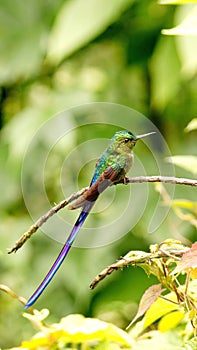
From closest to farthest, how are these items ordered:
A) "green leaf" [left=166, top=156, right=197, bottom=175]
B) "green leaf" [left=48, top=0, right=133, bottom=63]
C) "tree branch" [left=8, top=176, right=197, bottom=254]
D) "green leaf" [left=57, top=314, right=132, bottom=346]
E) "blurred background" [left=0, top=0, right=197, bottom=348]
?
1. "tree branch" [left=8, top=176, right=197, bottom=254]
2. "green leaf" [left=57, top=314, right=132, bottom=346]
3. "green leaf" [left=166, top=156, right=197, bottom=175]
4. "green leaf" [left=48, top=0, right=133, bottom=63]
5. "blurred background" [left=0, top=0, right=197, bottom=348]

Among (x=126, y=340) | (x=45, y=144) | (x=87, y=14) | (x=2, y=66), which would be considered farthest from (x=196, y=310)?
(x=2, y=66)

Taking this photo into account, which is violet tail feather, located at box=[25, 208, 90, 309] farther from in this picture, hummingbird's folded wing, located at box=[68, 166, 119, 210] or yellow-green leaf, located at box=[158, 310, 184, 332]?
yellow-green leaf, located at box=[158, 310, 184, 332]

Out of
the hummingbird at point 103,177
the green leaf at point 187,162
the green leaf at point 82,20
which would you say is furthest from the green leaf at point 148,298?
the green leaf at point 82,20

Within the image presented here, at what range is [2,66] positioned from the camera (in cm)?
204

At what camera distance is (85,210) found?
0.49 m

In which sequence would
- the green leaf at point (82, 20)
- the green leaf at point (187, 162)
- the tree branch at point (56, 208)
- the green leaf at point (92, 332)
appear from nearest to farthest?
1. the tree branch at point (56, 208)
2. the green leaf at point (92, 332)
3. the green leaf at point (187, 162)
4. the green leaf at point (82, 20)

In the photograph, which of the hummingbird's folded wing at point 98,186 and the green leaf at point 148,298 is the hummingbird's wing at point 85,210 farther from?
the green leaf at point 148,298

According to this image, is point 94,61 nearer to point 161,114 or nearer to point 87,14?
point 161,114

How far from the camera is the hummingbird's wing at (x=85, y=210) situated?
1.54ft

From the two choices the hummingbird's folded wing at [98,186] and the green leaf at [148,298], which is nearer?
the hummingbird's folded wing at [98,186]

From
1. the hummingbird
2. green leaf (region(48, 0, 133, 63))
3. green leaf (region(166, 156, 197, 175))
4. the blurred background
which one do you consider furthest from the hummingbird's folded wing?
the blurred background

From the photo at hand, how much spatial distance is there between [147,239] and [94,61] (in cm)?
67

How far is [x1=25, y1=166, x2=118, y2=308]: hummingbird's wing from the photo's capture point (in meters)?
0.47

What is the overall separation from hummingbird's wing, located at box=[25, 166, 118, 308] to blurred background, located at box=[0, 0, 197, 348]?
116cm
